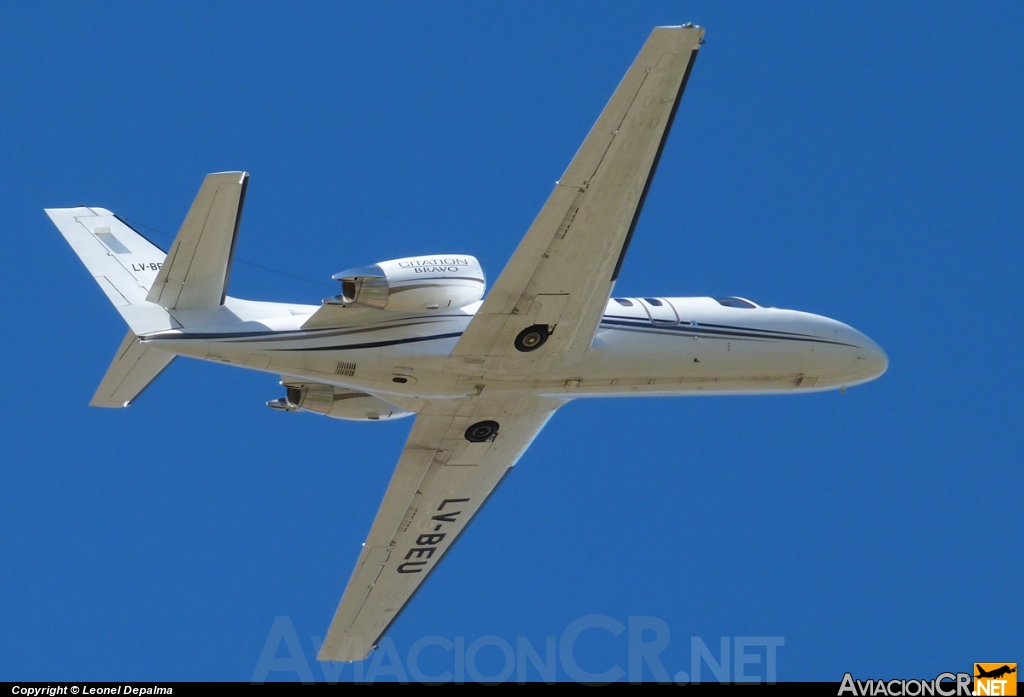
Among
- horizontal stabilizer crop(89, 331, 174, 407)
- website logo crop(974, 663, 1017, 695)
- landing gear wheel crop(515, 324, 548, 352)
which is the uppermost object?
landing gear wheel crop(515, 324, 548, 352)

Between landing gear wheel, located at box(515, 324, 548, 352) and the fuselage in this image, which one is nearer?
the fuselage

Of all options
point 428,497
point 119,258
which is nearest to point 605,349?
point 428,497

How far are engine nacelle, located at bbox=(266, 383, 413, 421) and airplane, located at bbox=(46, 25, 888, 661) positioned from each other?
0.09ft

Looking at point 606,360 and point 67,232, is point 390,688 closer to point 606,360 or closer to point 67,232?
point 606,360

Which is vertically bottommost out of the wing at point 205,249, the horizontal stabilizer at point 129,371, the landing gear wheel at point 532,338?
the horizontal stabilizer at point 129,371

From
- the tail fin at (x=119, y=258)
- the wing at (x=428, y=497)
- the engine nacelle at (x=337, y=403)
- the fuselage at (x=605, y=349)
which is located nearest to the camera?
the tail fin at (x=119, y=258)

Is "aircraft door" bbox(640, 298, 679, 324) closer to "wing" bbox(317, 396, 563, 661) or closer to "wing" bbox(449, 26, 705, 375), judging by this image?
"wing" bbox(449, 26, 705, 375)

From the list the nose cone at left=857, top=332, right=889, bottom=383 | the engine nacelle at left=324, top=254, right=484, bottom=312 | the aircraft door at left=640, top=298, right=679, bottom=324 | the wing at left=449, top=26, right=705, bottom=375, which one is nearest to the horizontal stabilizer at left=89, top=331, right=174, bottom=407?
the engine nacelle at left=324, top=254, right=484, bottom=312

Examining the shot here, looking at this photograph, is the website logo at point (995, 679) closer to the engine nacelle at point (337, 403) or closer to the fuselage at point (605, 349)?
the fuselage at point (605, 349)

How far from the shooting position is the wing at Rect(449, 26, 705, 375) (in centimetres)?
1959

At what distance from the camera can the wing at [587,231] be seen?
771 inches

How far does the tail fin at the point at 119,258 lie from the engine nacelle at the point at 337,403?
3256 mm

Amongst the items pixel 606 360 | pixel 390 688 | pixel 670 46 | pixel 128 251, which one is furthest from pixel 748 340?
pixel 128 251

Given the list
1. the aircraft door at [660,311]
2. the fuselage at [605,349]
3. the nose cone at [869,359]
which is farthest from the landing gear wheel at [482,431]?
the nose cone at [869,359]
